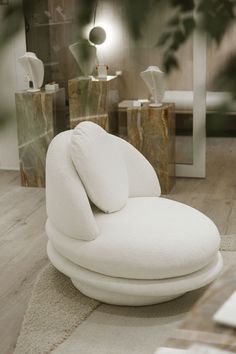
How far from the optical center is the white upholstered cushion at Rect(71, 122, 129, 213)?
272cm

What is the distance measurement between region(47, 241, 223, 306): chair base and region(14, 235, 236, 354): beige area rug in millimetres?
50

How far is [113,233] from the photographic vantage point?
2.59 m

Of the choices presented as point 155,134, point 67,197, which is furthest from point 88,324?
point 155,134

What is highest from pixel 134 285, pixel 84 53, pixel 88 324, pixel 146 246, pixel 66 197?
pixel 84 53

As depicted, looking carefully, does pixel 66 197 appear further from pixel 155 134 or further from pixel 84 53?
pixel 84 53

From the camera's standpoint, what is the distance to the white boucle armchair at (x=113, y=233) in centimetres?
252

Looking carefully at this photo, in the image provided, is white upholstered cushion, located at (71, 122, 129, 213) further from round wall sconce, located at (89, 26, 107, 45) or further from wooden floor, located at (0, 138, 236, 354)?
round wall sconce, located at (89, 26, 107, 45)

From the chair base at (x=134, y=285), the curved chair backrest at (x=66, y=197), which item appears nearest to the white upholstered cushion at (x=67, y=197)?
the curved chair backrest at (x=66, y=197)

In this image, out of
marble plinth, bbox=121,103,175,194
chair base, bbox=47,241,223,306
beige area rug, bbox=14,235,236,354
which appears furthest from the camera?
marble plinth, bbox=121,103,175,194

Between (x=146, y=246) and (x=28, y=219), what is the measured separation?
1586 mm

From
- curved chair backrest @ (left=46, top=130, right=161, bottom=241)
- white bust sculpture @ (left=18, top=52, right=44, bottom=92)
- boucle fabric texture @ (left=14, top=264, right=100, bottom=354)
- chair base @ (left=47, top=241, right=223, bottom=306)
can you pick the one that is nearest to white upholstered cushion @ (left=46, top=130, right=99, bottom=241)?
curved chair backrest @ (left=46, top=130, right=161, bottom=241)

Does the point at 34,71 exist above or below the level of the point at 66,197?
above

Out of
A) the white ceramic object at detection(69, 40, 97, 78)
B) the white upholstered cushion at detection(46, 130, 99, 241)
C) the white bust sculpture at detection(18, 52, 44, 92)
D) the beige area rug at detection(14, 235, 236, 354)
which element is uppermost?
the white ceramic object at detection(69, 40, 97, 78)

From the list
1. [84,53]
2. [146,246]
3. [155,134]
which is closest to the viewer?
[84,53]
